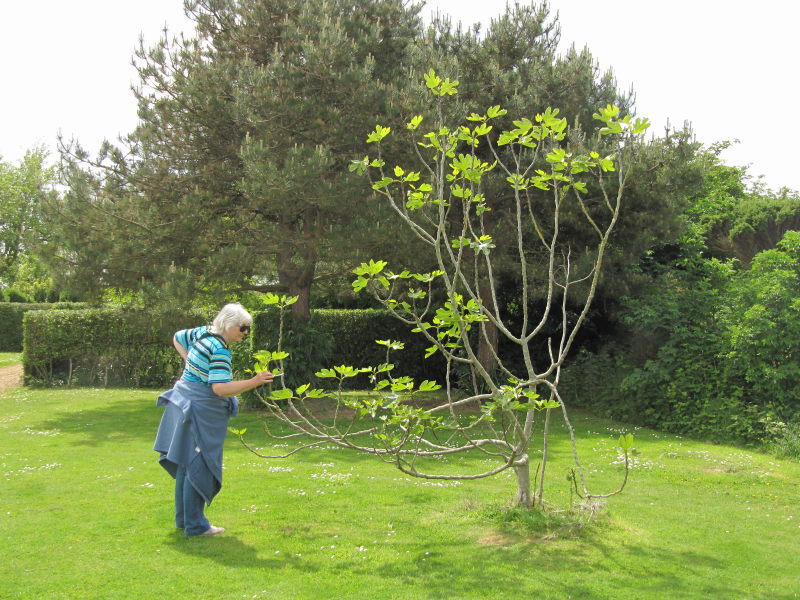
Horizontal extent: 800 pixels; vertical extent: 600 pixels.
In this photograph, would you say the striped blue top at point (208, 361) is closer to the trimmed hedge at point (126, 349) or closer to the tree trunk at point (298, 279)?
the tree trunk at point (298, 279)

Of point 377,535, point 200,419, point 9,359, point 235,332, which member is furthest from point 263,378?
point 9,359

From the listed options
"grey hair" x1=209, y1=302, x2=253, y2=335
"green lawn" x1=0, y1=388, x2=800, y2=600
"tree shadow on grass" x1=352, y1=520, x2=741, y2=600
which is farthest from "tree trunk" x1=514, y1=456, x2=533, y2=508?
"grey hair" x1=209, y1=302, x2=253, y2=335

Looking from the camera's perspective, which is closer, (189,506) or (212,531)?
(189,506)

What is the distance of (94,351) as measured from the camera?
1703 cm

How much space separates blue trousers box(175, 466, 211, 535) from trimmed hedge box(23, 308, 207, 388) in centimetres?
1176

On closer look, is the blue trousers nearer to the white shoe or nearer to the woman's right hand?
the white shoe

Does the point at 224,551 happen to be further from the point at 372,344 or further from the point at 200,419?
the point at 372,344

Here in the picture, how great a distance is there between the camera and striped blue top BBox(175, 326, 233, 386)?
16.3ft

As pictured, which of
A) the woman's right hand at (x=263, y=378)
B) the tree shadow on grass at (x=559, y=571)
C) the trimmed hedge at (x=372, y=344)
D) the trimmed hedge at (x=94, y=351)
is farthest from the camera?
the trimmed hedge at (x=372, y=344)

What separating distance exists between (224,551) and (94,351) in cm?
1369

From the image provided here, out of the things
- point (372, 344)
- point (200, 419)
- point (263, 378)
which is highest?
point (263, 378)

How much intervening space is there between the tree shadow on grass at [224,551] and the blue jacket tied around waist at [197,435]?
1.04ft

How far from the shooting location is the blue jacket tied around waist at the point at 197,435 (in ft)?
16.6

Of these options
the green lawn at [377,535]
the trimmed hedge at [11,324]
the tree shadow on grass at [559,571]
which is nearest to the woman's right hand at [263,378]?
the green lawn at [377,535]
